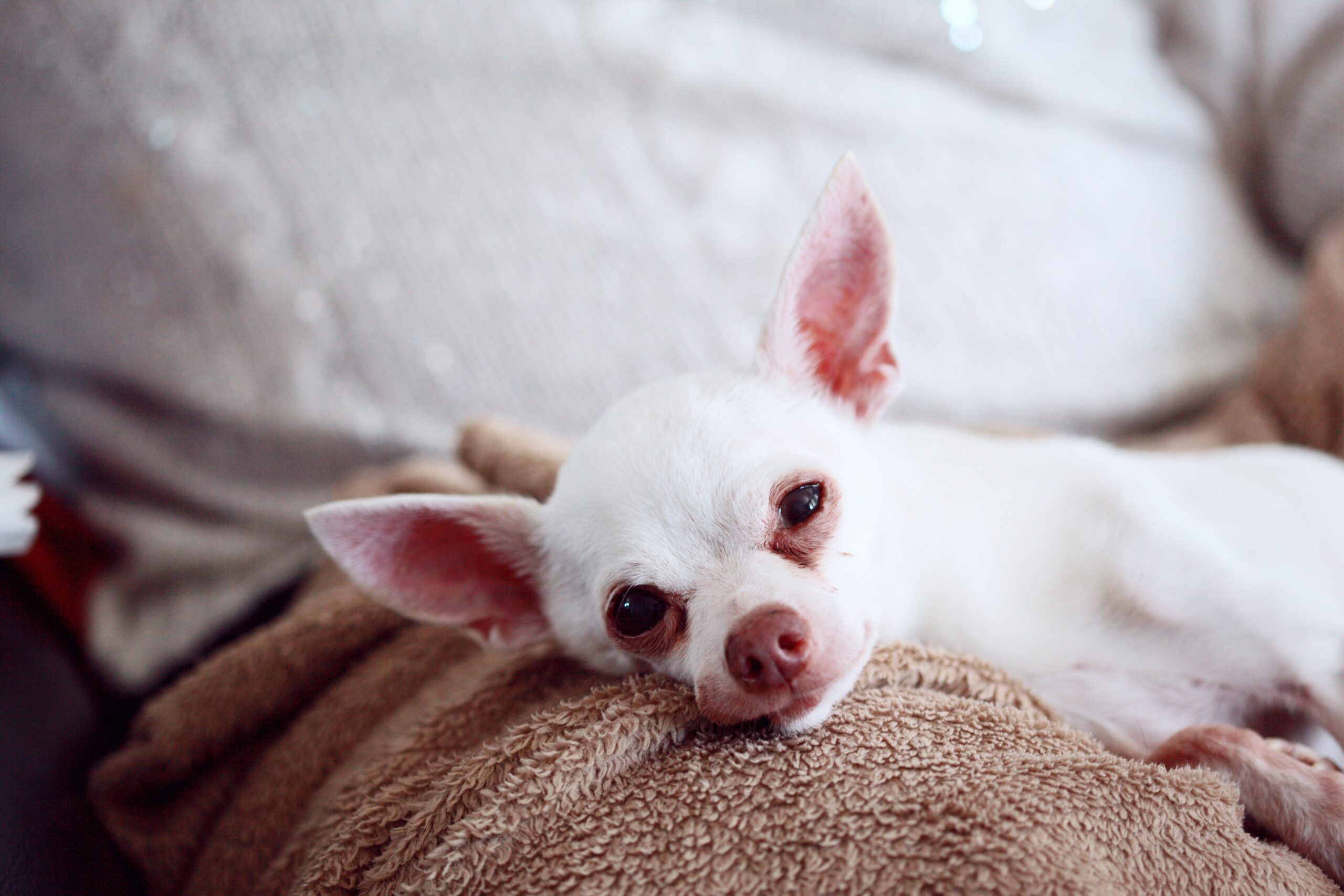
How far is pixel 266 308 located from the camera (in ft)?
5.04

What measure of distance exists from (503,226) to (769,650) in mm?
1119

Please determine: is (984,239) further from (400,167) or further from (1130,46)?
(400,167)

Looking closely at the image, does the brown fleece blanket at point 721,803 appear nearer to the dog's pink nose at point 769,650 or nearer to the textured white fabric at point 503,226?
the dog's pink nose at point 769,650

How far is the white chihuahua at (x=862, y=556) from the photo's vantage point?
863 millimetres

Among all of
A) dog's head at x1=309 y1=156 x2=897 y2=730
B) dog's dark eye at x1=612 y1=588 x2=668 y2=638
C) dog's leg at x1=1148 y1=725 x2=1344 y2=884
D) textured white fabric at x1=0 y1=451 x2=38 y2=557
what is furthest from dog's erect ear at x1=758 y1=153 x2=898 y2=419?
textured white fabric at x1=0 y1=451 x2=38 y2=557

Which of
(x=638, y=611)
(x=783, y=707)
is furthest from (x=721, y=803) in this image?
(x=638, y=611)

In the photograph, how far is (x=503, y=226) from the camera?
5.27ft

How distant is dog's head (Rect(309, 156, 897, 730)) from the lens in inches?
32.2

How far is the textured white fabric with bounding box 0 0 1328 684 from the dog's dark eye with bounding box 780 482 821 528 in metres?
0.76

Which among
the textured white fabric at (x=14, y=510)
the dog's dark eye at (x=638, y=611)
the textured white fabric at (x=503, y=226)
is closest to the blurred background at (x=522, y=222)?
the textured white fabric at (x=503, y=226)

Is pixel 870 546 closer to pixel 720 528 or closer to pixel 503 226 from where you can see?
pixel 720 528

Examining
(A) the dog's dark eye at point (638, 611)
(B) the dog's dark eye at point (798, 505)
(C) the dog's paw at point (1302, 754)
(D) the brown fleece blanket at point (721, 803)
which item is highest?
(B) the dog's dark eye at point (798, 505)

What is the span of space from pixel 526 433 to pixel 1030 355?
1073mm

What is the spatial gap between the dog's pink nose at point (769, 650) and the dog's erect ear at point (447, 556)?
36 cm
